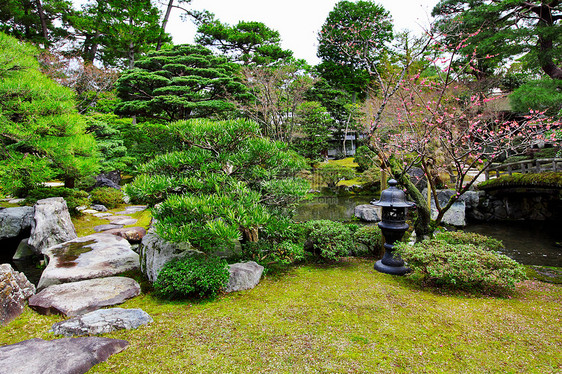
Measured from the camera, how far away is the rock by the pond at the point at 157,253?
156 inches

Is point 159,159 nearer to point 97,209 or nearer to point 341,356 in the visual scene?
point 341,356

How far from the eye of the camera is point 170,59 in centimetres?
1395

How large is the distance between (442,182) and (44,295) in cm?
1353

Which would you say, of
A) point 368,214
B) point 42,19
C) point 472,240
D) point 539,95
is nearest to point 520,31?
point 539,95

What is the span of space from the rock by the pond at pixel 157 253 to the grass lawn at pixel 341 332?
402 mm

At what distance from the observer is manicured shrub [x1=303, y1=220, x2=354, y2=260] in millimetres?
4793

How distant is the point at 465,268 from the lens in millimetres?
3600

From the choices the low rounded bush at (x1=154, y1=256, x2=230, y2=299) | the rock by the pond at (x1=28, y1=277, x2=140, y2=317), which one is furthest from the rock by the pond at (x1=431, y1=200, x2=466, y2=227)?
the rock by the pond at (x1=28, y1=277, x2=140, y2=317)

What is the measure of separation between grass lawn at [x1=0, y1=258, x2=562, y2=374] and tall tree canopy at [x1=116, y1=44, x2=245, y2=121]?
38.1ft

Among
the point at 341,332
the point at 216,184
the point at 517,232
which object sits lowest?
the point at 517,232

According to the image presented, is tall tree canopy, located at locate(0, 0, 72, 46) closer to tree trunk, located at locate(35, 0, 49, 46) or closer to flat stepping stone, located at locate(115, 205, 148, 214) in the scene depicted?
tree trunk, located at locate(35, 0, 49, 46)

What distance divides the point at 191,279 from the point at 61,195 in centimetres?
672

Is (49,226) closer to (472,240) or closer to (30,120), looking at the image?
(30,120)

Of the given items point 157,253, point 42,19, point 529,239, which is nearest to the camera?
point 157,253
